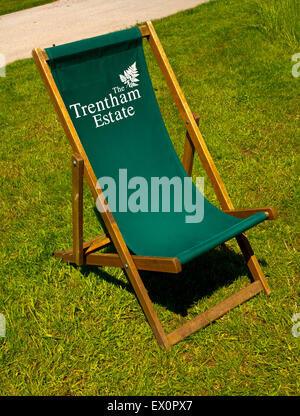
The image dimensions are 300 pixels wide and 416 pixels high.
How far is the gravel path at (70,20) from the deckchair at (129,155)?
5457 millimetres

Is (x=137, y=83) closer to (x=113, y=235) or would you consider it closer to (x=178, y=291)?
(x=113, y=235)

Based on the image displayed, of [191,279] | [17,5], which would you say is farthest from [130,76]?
[17,5]

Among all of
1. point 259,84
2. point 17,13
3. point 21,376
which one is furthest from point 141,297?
point 17,13

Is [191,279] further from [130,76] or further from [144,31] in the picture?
[144,31]

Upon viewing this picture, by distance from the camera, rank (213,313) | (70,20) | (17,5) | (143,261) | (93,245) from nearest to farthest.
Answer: (143,261), (213,313), (93,245), (70,20), (17,5)

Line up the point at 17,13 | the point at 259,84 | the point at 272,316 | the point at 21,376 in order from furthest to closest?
the point at 17,13 < the point at 259,84 < the point at 272,316 < the point at 21,376

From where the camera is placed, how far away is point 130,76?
10.2 feet

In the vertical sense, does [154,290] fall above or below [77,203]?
below

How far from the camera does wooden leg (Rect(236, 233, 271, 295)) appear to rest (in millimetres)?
2965

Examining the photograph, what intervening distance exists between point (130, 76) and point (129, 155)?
52 centimetres

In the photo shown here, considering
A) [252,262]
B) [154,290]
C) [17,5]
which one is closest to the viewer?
[252,262]

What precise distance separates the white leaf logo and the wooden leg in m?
1.22

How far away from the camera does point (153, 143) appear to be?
3.19 meters
